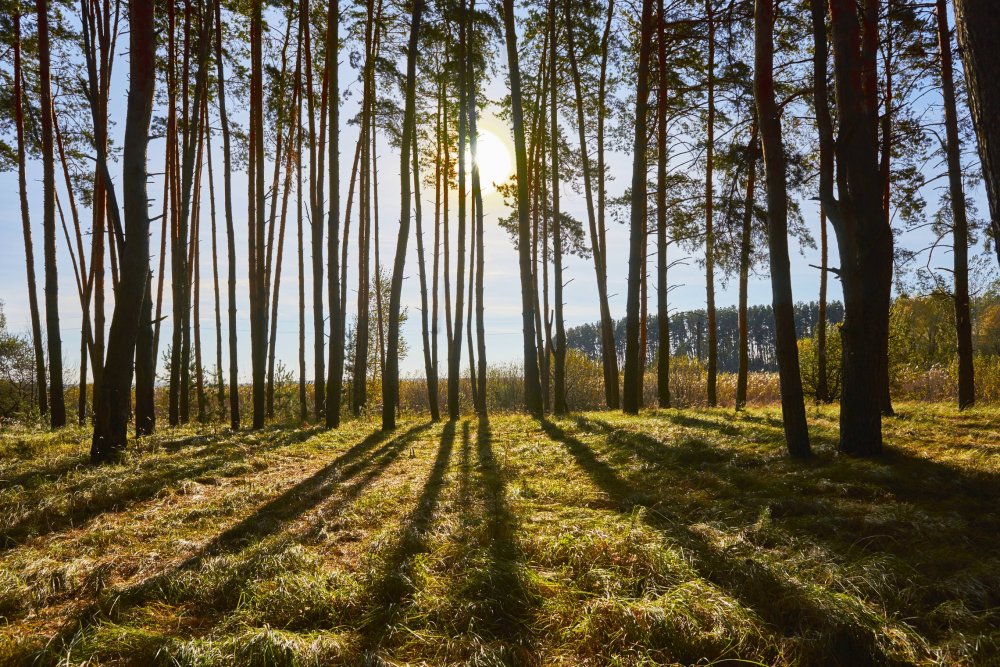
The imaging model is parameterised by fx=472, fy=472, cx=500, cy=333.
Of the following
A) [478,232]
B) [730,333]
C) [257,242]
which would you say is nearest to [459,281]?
[478,232]

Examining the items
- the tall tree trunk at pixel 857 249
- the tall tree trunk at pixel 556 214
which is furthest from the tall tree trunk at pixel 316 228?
the tall tree trunk at pixel 857 249

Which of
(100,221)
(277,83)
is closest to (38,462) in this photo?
(100,221)

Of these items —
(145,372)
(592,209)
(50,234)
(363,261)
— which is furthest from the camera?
(363,261)

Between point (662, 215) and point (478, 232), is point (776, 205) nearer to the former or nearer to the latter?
point (662, 215)

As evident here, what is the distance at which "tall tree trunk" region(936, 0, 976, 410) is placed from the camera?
8711mm

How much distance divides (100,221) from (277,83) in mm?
5342

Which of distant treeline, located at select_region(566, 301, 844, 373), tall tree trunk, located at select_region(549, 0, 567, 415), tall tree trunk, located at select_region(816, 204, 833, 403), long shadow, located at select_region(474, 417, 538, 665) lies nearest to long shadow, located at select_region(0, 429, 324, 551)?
long shadow, located at select_region(474, 417, 538, 665)

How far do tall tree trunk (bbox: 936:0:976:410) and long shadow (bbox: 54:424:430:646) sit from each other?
11.2 m

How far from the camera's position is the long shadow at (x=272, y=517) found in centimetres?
244

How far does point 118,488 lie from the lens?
452 centimetres

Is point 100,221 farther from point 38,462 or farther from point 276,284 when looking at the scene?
point 38,462

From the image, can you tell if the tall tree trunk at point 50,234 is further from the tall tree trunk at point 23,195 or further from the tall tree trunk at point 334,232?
the tall tree trunk at point 334,232

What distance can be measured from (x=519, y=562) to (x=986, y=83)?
4.13m

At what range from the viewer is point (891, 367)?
48.9ft
